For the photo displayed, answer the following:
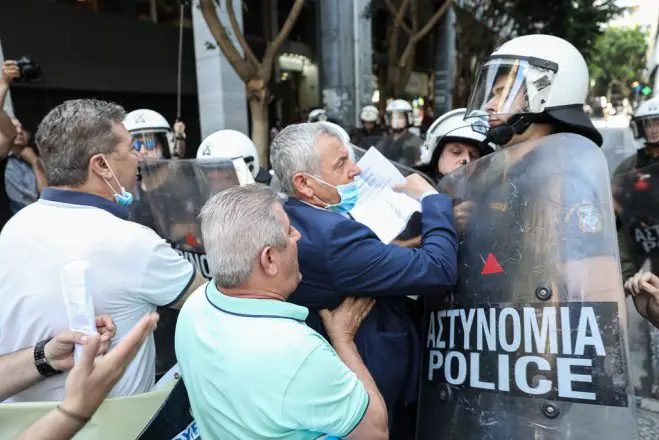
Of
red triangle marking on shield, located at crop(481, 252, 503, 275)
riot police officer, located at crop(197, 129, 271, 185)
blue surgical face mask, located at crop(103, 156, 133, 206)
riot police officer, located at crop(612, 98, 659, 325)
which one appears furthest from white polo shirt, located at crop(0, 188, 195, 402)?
riot police officer, located at crop(612, 98, 659, 325)

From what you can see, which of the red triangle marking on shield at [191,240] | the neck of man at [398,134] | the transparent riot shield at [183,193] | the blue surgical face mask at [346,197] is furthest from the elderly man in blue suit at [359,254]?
the neck of man at [398,134]

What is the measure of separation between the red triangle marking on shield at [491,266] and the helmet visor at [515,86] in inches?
24.2

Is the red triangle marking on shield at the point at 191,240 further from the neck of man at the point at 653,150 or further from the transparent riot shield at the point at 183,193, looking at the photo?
the neck of man at the point at 653,150

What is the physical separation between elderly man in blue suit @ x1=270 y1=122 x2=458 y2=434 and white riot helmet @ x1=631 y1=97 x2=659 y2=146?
118 inches

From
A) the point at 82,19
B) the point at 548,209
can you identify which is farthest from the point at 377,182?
the point at 82,19

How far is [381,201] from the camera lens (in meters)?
1.84

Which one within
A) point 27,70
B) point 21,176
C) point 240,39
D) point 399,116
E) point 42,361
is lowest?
point 42,361

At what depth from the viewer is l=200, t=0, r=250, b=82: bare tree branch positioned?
599 cm

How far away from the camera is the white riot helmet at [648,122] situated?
385cm

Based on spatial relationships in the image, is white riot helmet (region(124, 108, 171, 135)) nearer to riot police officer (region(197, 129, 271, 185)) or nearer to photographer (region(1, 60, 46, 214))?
riot police officer (region(197, 129, 271, 185))

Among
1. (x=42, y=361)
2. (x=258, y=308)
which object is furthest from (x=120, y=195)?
(x=258, y=308)

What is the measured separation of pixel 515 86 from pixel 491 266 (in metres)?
0.74

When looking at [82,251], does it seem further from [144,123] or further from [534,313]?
[144,123]

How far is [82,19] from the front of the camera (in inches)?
478
